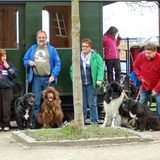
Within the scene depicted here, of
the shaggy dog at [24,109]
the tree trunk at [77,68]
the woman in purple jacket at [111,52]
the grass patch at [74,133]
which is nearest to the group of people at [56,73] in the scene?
the shaggy dog at [24,109]

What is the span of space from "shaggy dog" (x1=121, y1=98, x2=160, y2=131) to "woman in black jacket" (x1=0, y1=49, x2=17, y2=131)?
7.86ft

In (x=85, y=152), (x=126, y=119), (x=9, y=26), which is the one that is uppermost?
(x=9, y=26)

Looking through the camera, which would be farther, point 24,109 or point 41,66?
point 41,66

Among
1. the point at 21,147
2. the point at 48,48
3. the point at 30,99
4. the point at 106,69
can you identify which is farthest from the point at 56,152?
the point at 106,69

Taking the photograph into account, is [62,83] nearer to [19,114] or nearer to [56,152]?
[19,114]

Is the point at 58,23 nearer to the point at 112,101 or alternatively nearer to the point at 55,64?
the point at 55,64

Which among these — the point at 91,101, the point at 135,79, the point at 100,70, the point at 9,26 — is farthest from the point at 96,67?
the point at 9,26

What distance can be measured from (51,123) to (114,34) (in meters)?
2.65

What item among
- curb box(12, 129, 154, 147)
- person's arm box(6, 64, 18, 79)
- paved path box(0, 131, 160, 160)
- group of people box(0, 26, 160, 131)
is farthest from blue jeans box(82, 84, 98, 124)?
paved path box(0, 131, 160, 160)

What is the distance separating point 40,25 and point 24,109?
6.17 feet

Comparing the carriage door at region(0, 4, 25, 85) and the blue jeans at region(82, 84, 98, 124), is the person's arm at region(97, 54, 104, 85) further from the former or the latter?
the carriage door at region(0, 4, 25, 85)

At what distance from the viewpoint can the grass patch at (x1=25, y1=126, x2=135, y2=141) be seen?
9570mm

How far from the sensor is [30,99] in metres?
11.4

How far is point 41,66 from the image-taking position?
11930 mm
